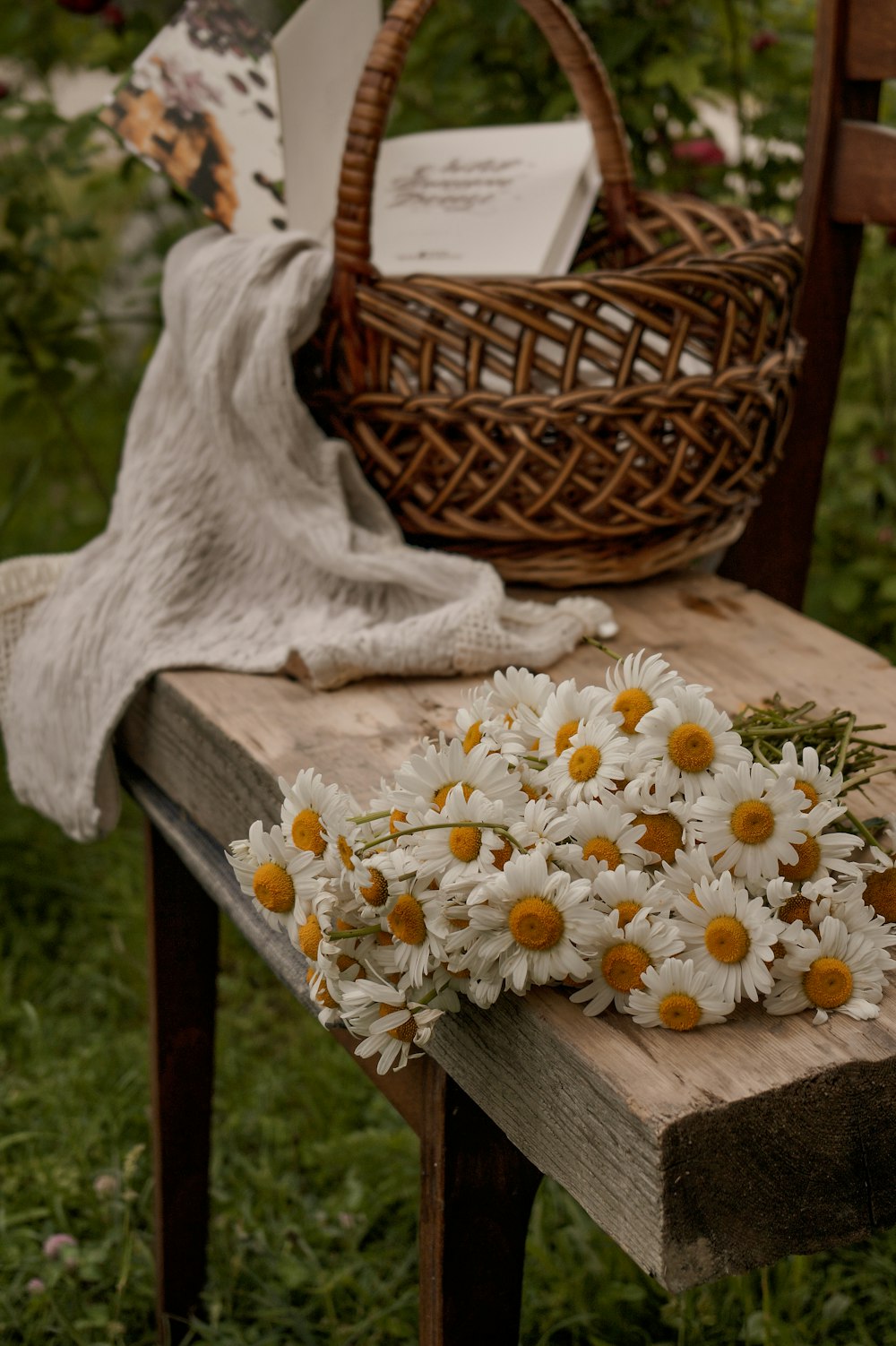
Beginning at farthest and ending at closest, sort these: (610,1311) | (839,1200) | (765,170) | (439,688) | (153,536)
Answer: (765,170)
(610,1311)
(153,536)
(439,688)
(839,1200)

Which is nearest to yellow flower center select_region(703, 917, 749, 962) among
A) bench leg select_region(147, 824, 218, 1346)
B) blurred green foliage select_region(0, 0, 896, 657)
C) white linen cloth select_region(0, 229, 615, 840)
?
white linen cloth select_region(0, 229, 615, 840)

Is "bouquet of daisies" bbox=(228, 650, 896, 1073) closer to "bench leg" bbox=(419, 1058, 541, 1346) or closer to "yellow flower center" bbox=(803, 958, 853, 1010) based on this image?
"yellow flower center" bbox=(803, 958, 853, 1010)

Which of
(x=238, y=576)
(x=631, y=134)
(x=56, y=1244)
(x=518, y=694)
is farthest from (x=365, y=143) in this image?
(x=56, y=1244)

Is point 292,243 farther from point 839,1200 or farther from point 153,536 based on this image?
point 839,1200

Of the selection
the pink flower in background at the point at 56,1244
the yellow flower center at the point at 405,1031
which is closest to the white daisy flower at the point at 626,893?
the yellow flower center at the point at 405,1031

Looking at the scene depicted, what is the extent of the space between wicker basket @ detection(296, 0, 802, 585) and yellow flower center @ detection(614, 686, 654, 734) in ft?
1.22

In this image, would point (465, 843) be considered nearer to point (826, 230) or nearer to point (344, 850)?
point (344, 850)

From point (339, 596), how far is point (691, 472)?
28cm

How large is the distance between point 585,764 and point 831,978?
136mm

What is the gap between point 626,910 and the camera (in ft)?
1.89

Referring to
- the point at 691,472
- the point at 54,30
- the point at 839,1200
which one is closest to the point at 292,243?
the point at 691,472

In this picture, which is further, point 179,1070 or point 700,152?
point 700,152

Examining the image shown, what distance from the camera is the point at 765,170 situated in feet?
6.04

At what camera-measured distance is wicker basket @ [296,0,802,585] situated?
0.96 meters
